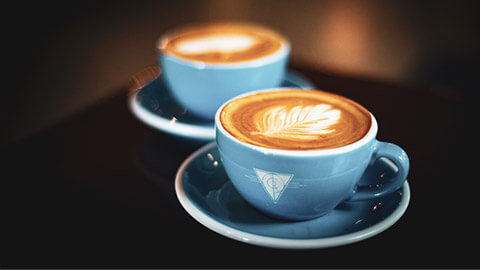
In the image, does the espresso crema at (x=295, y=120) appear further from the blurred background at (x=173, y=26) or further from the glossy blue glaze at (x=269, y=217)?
the blurred background at (x=173, y=26)

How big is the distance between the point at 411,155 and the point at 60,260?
0.49m

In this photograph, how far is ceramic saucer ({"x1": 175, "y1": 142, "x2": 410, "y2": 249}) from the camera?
44cm

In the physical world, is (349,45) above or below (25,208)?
below

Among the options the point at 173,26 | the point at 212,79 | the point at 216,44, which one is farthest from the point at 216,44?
the point at 173,26

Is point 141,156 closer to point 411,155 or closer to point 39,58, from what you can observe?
point 411,155

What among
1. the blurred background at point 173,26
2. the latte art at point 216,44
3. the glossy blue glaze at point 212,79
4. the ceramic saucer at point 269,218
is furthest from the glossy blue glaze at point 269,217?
the blurred background at point 173,26

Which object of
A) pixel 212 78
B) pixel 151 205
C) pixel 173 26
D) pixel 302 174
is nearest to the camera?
pixel 302 174

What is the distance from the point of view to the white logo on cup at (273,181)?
449mm

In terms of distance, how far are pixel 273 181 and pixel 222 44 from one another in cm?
41

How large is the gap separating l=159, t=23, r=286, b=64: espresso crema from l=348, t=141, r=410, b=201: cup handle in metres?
0.29

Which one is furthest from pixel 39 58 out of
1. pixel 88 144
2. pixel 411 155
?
pixel 411 155

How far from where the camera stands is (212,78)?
2.23 ft

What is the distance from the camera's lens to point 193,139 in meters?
0.66

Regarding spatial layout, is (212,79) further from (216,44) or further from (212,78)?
(216,44)
